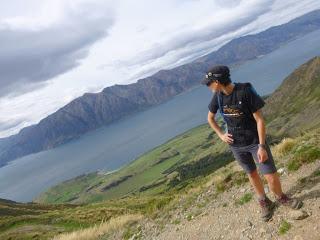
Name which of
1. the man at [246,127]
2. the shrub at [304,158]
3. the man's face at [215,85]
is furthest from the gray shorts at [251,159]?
the shrub at [304,158]

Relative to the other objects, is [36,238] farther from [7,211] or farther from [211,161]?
[211,161]

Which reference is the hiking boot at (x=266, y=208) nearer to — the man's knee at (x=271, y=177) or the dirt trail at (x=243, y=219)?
the dirt trail at (x=243, y=219)

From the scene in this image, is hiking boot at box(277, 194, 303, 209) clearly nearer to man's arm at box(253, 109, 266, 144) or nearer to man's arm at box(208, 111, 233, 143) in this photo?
man's arm at box(253, 109, 266, 144)

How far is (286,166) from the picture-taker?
11.5 m

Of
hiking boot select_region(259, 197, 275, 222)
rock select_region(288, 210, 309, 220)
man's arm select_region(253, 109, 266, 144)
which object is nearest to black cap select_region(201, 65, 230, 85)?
man's arm select_region(253, 109, 266, 144)

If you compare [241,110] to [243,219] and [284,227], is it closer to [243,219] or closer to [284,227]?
[284,227]

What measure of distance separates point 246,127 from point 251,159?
34.1 inches

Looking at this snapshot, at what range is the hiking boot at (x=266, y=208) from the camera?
834cm

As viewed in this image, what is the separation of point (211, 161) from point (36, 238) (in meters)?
172

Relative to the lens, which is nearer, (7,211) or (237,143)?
(237,143)

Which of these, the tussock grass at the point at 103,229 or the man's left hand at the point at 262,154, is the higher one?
the man's left hand at the point at 262,154

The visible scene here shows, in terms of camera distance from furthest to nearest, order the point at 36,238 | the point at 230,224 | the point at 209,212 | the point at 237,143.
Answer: the point at 36,238 → the point at 209,212 → the point at 230,224 → the point at 237,143

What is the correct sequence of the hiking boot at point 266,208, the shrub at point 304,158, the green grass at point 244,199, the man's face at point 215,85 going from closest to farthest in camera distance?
the man's face at point 215,85
the hiking boot at point 266,208
the green grass at point 244,199
the shrub at point 304,158

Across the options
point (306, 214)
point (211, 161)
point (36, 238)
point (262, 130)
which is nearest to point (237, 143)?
point (262, 130)
